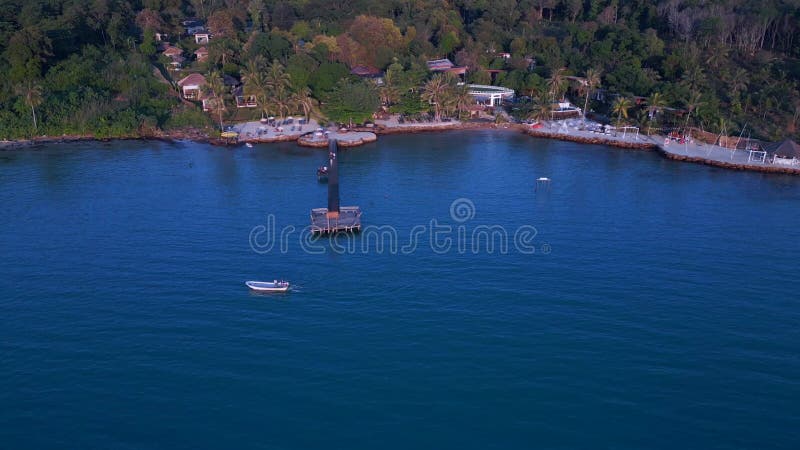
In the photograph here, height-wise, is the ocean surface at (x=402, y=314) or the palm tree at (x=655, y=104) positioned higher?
the palm tree at (x=655, y=104)

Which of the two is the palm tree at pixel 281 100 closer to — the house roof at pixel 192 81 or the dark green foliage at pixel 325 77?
the dark green foliage at pixel 325 77

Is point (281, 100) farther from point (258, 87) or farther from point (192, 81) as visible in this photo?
point (192, 81)

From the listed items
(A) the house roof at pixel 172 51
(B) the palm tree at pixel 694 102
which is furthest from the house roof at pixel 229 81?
(B) the palm tree at pixel 694 102

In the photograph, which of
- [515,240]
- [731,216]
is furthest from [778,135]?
[515,240]

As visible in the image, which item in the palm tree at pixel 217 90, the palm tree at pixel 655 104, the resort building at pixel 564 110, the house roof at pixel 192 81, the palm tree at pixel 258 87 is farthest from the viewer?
the house roof at pixel 192 81

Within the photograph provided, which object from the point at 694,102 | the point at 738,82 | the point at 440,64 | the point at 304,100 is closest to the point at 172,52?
the point at 304,100

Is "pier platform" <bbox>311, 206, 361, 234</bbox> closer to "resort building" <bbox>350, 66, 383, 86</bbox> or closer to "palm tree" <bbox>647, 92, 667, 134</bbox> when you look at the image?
"resort building" <bbox>350, 66, 383, 86</bbox>
